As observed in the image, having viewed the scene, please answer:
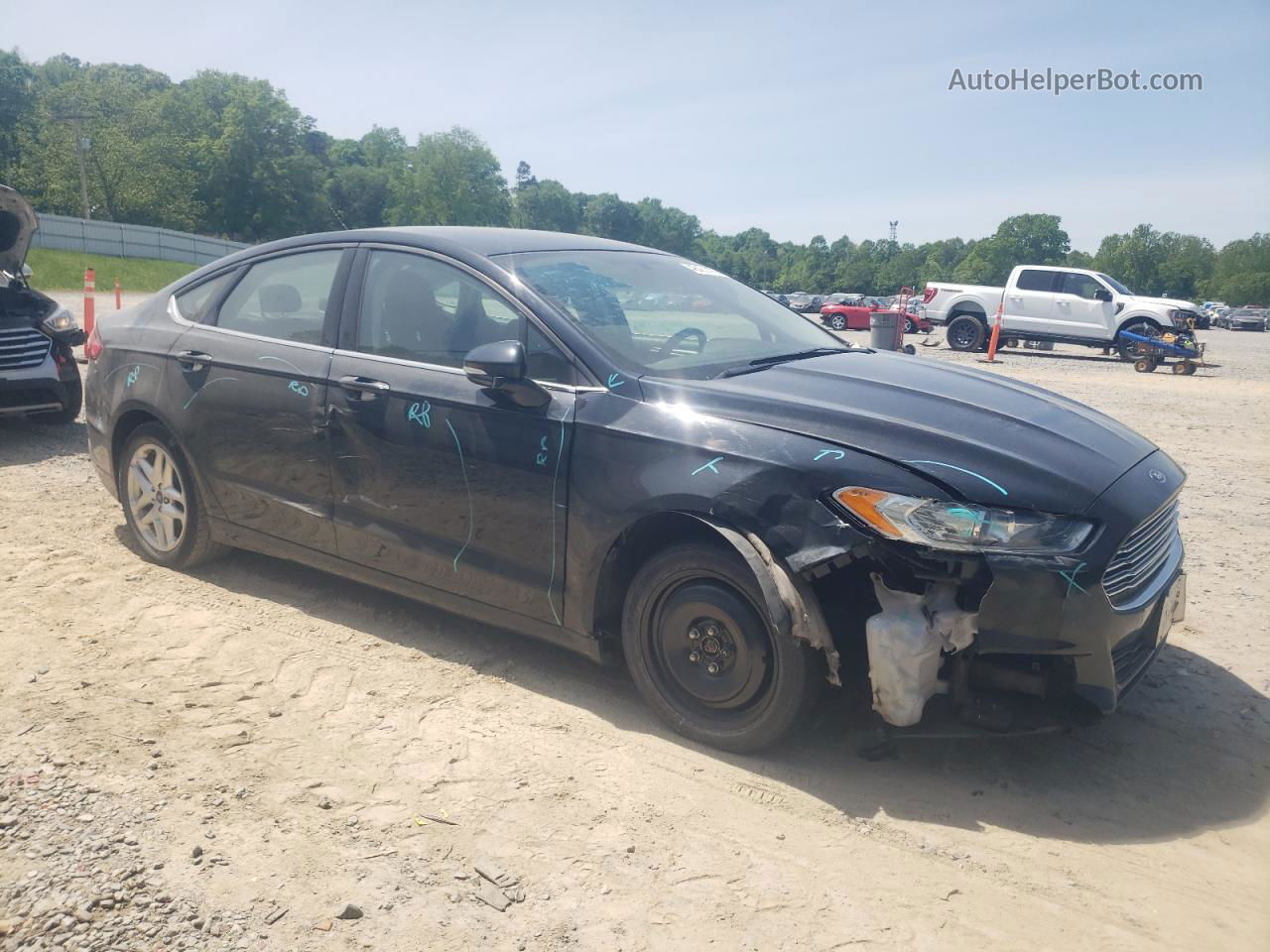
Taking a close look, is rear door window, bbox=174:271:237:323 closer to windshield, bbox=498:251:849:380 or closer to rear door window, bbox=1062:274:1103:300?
windshield, bbox=498:251:849:380

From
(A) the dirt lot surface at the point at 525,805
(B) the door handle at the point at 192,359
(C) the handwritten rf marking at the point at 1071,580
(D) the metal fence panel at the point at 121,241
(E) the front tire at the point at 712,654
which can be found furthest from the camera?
(D) the metal fence panel at the point at 121,241

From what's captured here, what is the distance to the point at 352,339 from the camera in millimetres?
4270

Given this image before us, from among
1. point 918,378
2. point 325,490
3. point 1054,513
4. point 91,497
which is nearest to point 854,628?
point 1054,513

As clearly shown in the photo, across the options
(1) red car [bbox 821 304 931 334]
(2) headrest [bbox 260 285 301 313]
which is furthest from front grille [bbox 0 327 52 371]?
(1) red car [bbox 821 304 931 334]

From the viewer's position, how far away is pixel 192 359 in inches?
188

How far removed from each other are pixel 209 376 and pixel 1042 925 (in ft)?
13.3

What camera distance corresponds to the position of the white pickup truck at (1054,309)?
2116 centimetres

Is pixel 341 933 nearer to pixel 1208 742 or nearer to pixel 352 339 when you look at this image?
pixel 352 339

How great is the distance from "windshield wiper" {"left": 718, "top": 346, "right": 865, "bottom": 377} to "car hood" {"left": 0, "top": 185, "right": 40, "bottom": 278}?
22.2 ft

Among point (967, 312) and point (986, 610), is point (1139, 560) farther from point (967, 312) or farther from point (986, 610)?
point (967, 312)

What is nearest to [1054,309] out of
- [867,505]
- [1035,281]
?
[1035,281]

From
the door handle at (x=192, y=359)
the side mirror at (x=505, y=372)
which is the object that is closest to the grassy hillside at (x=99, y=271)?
the door handle at (x=192, y=359)

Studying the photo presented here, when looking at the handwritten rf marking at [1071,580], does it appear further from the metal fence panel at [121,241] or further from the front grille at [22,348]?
the metal fence panel at [121,241]

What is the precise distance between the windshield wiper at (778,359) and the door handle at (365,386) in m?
1.40
